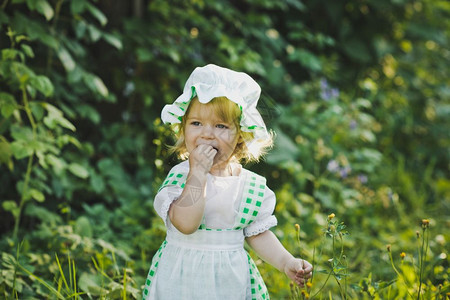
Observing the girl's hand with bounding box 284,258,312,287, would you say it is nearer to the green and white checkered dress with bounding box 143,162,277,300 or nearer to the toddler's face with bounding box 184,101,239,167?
the green and white checkered dress with bounding box 143,162,277,300

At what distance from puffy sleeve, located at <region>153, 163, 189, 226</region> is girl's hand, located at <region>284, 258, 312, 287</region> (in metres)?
0.42

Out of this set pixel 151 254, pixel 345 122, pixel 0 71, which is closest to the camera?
pixel 0 71

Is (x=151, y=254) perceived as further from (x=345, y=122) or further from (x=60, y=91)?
(x=345, y=122)

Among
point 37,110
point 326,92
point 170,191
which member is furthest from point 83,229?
point 326,92

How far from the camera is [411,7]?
4.80 m

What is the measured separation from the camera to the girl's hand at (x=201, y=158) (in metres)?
1.54

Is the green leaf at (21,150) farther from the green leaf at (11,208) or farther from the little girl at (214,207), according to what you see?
the little girl at (214,207)

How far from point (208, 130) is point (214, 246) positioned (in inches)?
14.6

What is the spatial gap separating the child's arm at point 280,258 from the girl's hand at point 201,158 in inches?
13.5

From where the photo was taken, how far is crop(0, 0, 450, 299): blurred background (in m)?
2.30

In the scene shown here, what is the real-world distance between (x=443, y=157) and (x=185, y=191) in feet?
13.1

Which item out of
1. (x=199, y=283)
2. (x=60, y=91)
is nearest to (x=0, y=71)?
(x=60, y=91)

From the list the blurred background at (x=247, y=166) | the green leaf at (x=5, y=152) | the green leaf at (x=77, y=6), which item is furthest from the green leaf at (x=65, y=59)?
the green leaf at (x=5, y=152)

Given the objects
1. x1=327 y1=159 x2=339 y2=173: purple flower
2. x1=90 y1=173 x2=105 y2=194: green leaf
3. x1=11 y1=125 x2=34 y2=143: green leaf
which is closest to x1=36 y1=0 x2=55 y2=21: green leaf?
x1=11 y1=125 x2=34 y2=143: green leaf
